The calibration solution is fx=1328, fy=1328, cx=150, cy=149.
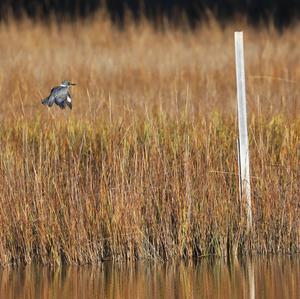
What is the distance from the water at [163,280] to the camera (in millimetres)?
7480

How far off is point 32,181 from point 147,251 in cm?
84

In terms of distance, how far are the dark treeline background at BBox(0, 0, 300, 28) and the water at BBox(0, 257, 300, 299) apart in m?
9.12

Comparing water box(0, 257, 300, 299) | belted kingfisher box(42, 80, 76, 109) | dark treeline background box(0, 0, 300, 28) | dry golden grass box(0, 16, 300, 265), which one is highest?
dark treeline background box(0, 0, 300, 28)

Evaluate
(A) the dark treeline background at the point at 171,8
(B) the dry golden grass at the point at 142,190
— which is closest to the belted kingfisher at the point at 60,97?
(B) the dry golden grass at the point at 142,190

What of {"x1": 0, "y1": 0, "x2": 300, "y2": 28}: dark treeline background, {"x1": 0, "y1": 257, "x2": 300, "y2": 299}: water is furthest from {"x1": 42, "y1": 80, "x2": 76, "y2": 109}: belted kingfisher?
{"x1": 0, "y1": 0, "x2": 300, "y2": 28}: dark treeline background

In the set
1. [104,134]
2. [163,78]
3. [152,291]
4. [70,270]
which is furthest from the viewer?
[163,78]

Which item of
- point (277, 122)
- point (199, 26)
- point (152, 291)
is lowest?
point (152, 291)

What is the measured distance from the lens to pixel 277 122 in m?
9.51

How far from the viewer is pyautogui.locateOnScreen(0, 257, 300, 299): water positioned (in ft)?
24.5

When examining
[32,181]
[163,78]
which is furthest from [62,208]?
[163,78]

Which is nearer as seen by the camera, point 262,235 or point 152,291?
point 152,291

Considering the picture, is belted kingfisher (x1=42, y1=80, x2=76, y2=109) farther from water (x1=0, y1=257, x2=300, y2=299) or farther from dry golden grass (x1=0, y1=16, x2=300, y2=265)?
water (x1=0, y1=257, x2=300, y2=299)

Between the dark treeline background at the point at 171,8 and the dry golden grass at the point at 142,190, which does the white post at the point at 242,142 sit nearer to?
the dry golden grass at the point at 142,190

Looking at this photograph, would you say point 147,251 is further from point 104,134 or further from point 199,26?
point 199,26
